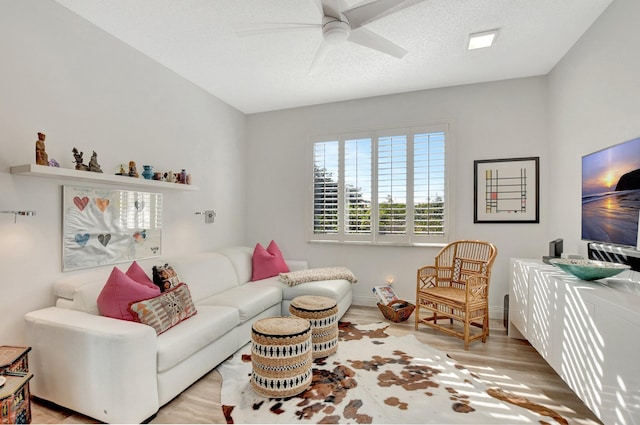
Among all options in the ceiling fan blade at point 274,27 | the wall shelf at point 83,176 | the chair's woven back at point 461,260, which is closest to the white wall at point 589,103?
the chair's woven back at point 461,260

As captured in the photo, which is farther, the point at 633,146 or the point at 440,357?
the point at 440,357

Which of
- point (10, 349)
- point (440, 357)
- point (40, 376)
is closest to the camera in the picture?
point (10, 349)

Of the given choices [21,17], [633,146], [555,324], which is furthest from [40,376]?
[633,146]

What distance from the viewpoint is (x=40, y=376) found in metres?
1.99

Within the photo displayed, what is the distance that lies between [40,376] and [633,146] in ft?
13.5

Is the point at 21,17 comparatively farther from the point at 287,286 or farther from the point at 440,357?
the point at 440,357

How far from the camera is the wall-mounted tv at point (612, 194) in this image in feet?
6.65

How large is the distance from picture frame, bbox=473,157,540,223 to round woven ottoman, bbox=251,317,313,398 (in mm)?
2653

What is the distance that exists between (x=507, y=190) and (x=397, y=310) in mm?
1873

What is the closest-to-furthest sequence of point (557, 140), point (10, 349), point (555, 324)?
point (10, 349) → point (555, 324) → point (557, 140)

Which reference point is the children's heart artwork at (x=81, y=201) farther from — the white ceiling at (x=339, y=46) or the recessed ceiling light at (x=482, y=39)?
the recessed ceiling light at (x=482, y=39)

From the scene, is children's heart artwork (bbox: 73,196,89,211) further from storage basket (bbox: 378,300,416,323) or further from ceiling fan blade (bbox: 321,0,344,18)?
storage basket (bbox: 378,300,416,323)

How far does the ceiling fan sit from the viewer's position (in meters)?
1.88

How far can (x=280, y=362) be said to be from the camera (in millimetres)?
2113
